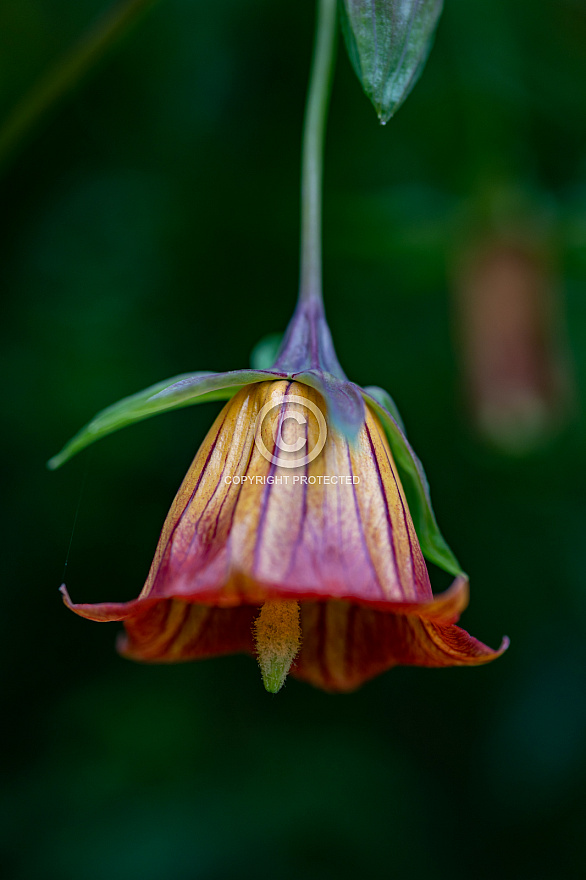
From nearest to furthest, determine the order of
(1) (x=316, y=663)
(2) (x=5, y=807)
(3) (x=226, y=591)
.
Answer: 1. (3) (x=226, y=591)
2. (1) (x=316, y=663)
3. (2) (x=5, y=807)

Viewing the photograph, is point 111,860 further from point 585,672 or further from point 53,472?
point 585,672

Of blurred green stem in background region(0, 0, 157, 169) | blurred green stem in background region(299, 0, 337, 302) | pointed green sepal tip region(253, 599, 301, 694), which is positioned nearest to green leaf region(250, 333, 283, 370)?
blurred green stem in background region(299, 0, 337, 302)

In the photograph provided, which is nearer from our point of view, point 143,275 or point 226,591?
point 226,591

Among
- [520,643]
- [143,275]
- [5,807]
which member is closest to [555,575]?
[520,643]

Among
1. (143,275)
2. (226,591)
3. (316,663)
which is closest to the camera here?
(226,591)

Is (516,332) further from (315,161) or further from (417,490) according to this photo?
(417,490)

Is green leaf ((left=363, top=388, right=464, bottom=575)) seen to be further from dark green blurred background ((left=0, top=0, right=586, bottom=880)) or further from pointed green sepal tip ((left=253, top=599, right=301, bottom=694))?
dark green blurred background ((left=0, top=0, right=586, bottom=880))

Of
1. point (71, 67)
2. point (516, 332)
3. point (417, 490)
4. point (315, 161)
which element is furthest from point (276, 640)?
point (516, 332)

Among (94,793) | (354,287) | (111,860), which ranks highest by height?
(354,287)
